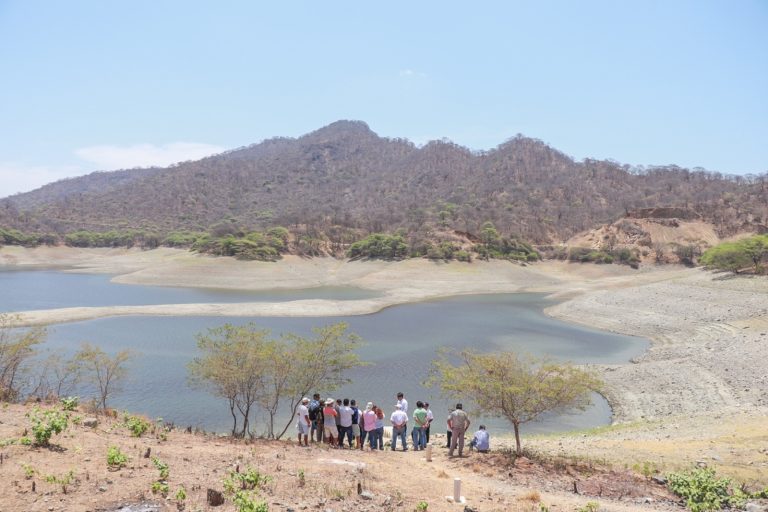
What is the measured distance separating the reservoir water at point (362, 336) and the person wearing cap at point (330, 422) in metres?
6.87

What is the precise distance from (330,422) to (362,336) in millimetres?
24727

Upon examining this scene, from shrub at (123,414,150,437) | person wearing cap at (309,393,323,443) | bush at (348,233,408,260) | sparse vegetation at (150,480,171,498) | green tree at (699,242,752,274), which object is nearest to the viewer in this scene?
sparse vegetation at (150,480,171,498)

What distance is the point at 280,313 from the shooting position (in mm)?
46906

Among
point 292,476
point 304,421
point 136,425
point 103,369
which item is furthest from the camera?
point 103,369

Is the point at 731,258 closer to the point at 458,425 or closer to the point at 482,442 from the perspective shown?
the point at 482,442

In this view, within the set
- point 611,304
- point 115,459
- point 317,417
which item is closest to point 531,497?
point 317,417

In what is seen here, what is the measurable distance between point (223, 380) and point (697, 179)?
600 feet

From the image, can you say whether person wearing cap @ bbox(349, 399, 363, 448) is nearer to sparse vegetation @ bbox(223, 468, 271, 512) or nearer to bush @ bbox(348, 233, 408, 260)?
sparse vegetation @ bbox(223, 468, 271, 512)

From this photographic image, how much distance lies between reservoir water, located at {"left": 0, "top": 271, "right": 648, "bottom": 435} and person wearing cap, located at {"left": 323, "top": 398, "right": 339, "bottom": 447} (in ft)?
22.5

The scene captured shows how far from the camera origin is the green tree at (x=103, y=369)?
18.3 m

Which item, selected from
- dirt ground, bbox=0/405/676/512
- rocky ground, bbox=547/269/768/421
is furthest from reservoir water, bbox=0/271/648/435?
dirt ground, bbox=0/405/676/512

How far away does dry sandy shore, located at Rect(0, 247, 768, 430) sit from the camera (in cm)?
2444

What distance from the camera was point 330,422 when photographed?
1395 cm

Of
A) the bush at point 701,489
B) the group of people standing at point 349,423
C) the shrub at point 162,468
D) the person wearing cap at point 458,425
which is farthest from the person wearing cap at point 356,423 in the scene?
the bush at point 701,489
